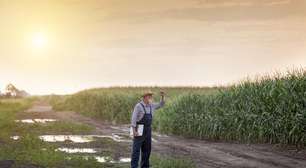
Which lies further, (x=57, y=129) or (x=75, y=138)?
(x=57, y=129)

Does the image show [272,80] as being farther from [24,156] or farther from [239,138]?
[24,156]

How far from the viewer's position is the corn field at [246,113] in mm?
24609

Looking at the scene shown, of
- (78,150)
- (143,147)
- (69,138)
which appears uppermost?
(143,147)

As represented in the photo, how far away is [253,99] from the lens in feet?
90.0

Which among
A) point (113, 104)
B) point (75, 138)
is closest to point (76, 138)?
point (75, 138)

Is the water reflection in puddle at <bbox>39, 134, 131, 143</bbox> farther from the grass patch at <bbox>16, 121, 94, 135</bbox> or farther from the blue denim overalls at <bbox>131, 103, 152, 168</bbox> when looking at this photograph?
the blue denim overalls at <bbox>131, 103, 152, 168</bbox>

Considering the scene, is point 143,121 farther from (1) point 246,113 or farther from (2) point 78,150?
(1) point 246,113

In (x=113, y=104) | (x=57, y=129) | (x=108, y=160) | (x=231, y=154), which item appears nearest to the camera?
(x=108, y=160)

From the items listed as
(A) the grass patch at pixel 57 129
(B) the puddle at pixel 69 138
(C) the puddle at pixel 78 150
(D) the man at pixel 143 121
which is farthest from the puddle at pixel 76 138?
(D) the man at pixel 143 121

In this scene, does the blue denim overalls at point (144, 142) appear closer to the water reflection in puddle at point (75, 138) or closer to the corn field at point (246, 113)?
the corn field at point (246, 113)

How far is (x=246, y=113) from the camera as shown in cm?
2722

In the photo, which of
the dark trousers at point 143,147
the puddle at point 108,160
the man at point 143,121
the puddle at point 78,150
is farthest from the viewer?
the puddle at point 78,150

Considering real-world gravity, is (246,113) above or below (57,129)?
above

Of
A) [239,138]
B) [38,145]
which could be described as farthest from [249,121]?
[38,145]
